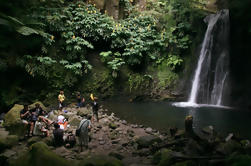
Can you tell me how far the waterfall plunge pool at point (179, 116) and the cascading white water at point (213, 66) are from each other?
6.82ft

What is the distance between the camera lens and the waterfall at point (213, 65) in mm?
12914

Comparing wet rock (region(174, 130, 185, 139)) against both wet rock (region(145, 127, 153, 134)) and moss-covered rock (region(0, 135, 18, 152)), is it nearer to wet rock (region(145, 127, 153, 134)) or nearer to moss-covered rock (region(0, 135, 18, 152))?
wet rock (region(145, 127, 153, 134))

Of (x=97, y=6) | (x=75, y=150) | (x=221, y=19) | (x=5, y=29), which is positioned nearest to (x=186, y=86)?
(x=221, y=19)

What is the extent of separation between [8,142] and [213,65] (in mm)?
13113

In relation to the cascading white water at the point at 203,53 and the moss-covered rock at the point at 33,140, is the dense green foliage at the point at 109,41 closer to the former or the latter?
the cascading white water at the point at 203,53

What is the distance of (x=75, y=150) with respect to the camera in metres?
5.61

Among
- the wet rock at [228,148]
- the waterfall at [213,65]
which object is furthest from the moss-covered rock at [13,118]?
the waterfall at [213,65]

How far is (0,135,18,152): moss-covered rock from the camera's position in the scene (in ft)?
17.3

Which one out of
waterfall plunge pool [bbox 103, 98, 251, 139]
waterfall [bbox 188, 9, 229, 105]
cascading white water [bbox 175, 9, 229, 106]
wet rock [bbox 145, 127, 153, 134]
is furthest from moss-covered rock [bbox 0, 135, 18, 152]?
waterfall [bbox 188, 9, 229, 105]

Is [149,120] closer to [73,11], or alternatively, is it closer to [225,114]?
[225,114]

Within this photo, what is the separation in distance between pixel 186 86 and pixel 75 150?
425 inches

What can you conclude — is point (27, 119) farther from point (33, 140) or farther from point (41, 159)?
point (41, 159)

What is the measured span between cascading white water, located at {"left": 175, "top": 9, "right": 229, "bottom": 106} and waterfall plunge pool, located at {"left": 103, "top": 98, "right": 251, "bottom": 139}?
2079 millimetres

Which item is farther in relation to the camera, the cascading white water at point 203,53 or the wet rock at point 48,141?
the cascading white water at point 203,53
